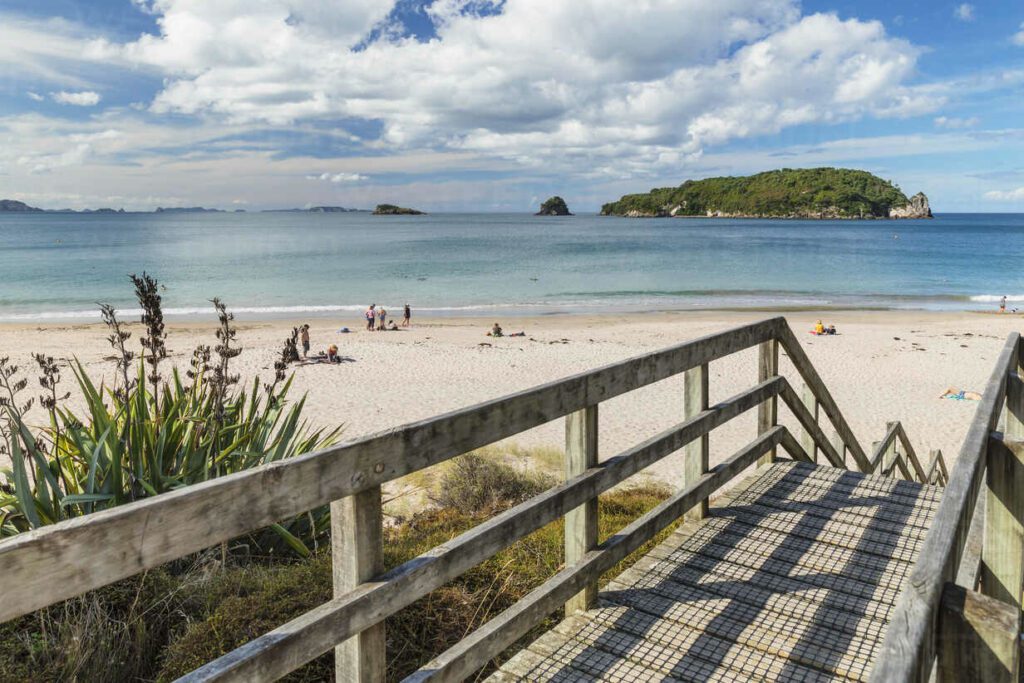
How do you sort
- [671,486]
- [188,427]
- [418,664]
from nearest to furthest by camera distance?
1. [418,664]
2. [188,427]
3. [671,486]

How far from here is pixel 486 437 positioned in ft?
8.60

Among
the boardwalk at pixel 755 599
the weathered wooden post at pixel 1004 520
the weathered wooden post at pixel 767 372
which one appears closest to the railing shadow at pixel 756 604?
the boardwalk at pixel 755 599

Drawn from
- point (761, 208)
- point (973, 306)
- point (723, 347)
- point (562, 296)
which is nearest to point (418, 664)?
point (723, 347)

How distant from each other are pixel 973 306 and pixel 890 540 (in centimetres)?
4094

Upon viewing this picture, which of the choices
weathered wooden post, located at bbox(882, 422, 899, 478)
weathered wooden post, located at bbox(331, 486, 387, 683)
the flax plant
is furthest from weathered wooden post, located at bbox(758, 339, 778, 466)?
weathered wooden post, located at bbox(882, 422, 899, 478)

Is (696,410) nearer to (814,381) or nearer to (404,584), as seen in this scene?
(814,381)

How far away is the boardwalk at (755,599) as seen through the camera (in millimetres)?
3055

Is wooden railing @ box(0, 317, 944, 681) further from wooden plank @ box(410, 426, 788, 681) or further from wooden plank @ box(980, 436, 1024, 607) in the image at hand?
wooden plank @ box(980, 436, 1024, 607)

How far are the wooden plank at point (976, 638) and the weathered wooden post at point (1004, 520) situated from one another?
2.87ft

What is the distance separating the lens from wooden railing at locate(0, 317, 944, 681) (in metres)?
1.45

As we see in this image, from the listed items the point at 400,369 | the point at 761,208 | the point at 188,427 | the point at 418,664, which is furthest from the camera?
the point at 761,208

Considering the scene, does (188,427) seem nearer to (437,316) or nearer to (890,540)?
(890,540)

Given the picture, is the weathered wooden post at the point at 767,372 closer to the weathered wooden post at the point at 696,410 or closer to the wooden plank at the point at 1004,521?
the weathered wooden post at the point at 696,410

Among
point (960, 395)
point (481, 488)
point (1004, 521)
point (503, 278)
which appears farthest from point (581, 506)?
point (503, 278)
